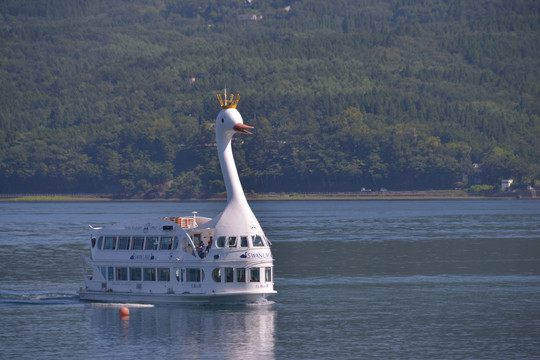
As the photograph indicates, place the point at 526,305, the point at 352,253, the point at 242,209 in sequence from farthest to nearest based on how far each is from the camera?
the point at 352,253, the point at 526,305, the point at 242,209

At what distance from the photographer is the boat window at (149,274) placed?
67250 millimetres

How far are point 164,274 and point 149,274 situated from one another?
1.05 meters

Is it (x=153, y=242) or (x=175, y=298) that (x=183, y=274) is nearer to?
(x=175, y=298)

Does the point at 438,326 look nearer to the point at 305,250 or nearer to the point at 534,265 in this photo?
the point at 534,265

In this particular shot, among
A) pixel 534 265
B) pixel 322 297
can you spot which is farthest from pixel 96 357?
pixel 534 265

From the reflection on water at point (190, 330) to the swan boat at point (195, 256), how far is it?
944 mm

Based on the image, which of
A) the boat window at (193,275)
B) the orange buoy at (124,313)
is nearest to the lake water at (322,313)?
the orange buoy at (124,313)

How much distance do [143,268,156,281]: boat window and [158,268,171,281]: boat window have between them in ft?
1.41

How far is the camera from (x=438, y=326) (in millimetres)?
63188

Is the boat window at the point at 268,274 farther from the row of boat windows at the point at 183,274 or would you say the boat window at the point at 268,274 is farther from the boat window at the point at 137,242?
the boat window at the point at 137,242

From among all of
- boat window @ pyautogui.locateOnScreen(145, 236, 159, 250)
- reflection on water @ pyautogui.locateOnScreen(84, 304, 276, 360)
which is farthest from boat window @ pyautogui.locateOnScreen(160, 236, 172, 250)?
reflection on water @ pyautogui.locateOnScreen(84, 304, 276, 360)

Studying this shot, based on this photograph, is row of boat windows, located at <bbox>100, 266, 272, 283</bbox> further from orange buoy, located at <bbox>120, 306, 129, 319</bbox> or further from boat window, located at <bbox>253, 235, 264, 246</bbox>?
orange buoy, located at <bbox>120, 306, 129, 319</bbox>

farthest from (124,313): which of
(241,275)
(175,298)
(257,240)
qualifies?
(257,240)

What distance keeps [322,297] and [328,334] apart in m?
15.3
